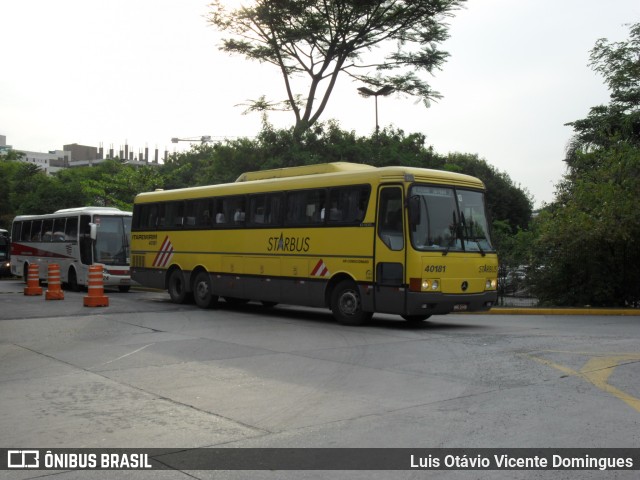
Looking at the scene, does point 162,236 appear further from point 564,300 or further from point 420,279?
point 564,300

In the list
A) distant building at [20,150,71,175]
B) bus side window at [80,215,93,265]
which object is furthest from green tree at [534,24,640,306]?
distant building at [20,150,71,175]

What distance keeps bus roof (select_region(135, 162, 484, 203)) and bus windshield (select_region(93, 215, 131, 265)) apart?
7.63 m

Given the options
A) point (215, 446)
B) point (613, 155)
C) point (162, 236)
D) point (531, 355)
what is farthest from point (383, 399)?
point (613, 155)

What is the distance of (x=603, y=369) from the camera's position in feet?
31.1

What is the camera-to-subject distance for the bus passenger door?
14352mm

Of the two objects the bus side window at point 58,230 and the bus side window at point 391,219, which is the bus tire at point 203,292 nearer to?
the bus side window at point 391,219

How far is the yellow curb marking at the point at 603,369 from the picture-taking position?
7777 mm

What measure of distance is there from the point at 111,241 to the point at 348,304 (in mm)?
15130

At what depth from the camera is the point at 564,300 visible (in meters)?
22.6

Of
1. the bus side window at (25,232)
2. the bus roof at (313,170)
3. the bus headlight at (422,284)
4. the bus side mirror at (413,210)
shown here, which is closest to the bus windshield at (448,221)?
the bus side mirror at (413,210)

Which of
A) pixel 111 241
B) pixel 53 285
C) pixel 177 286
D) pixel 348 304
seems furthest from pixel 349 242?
pixel 111 241

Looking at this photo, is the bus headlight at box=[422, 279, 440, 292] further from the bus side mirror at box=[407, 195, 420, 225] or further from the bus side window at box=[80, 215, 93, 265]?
the bus side window at box=[80, 215, 93, 265]

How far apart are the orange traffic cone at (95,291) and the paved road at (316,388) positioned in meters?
3.99

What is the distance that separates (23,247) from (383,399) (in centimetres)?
2965
